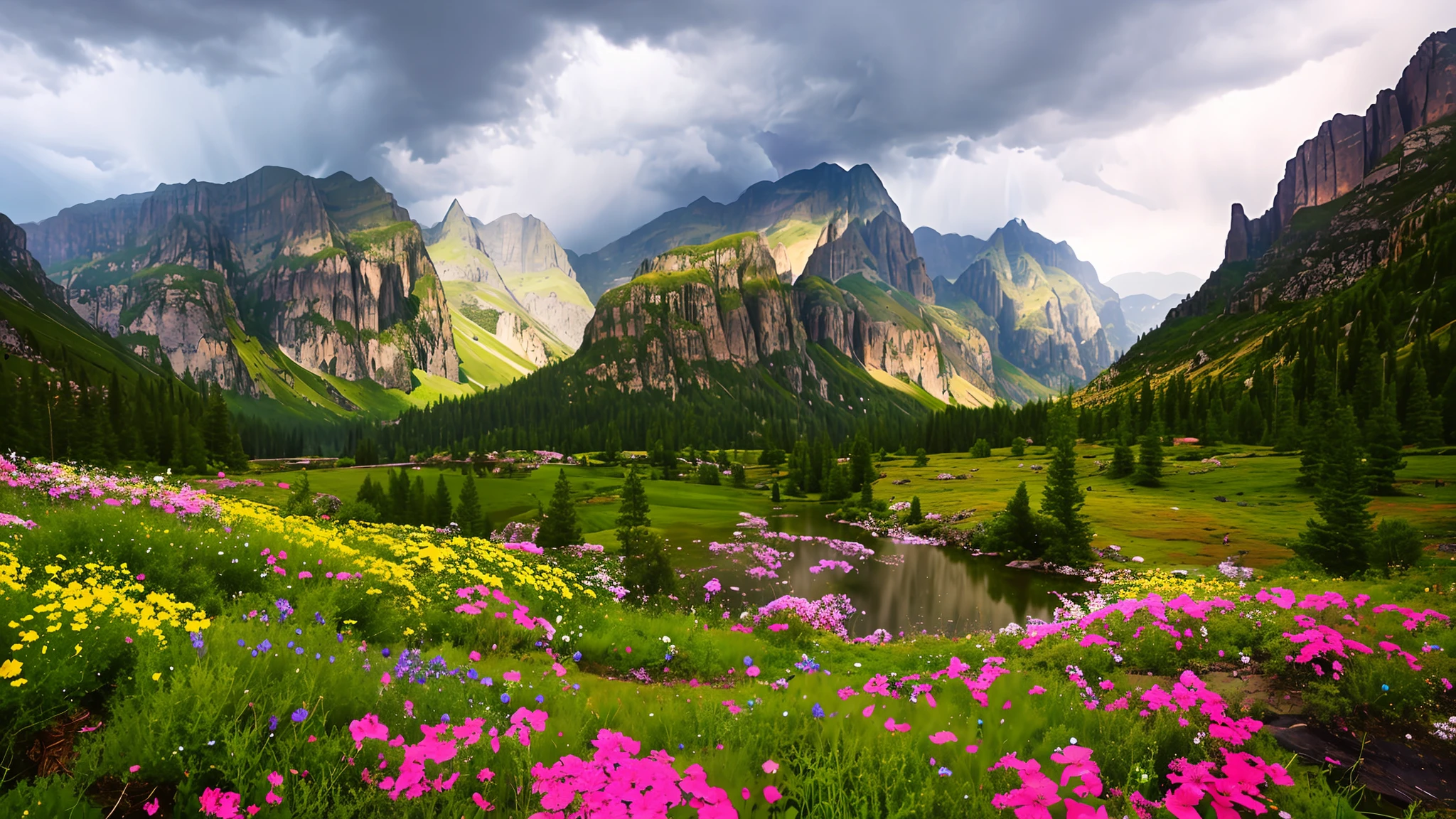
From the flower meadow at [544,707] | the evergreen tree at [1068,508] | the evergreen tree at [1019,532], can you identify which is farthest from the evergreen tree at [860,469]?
the flower meadow at [544,707]

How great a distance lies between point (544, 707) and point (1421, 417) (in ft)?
377

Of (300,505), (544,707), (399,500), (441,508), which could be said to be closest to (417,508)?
(399,500)

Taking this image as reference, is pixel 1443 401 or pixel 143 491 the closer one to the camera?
pixel 143 491

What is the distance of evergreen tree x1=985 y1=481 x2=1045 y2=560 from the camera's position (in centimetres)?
4594

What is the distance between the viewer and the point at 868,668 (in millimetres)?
13680

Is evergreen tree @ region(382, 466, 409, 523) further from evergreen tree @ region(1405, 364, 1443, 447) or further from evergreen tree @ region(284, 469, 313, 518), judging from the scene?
evergreen tree @ region(1405, 364, 1443, 447)

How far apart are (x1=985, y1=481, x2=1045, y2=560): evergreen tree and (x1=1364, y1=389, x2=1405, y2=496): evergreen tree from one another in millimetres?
26275

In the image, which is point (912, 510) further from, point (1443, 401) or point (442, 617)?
point (1443, 401)

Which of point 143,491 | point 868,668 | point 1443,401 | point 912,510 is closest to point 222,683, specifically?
point 868,668

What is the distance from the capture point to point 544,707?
6.16 meters

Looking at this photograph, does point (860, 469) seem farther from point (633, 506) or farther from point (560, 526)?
point (560, 526)

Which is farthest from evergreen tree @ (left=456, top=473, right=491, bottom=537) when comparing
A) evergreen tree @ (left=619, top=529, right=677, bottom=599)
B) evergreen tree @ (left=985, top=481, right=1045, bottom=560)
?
evergreen tree @ (left=985, top=481, right=1045, bottom=560)

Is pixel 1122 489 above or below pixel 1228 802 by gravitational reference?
below

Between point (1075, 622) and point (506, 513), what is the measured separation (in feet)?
219
